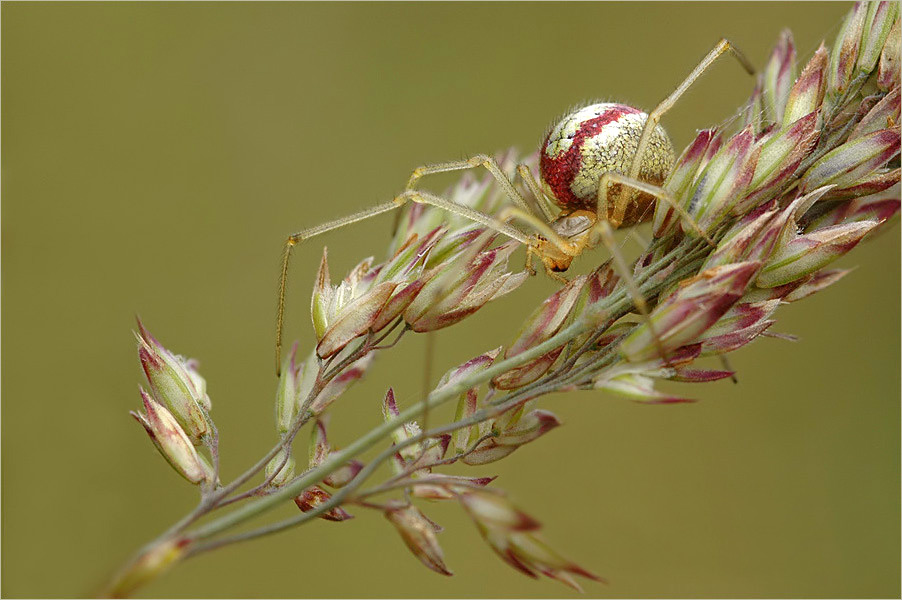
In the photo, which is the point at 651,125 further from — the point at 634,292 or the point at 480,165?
the point at 634,292

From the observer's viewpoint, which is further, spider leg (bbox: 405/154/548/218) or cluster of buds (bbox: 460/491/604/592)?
spider leg (bbox: 405/154/548/218)

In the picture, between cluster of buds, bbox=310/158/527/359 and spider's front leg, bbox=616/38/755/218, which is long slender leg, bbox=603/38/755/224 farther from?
cluster of buds, bbox=310/158/527/359

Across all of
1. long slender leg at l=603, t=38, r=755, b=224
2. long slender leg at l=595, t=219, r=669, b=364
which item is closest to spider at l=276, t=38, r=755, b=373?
long slender leg at l=603, t=38, r=755, b=224

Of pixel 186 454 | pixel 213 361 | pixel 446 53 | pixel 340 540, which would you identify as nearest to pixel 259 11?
pixel 446 53

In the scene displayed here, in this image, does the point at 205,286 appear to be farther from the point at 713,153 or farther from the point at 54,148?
the point at 713,153

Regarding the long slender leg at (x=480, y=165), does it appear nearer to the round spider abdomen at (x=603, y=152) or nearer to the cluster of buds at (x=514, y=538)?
the round spider abdomen at (x=603, y=152)

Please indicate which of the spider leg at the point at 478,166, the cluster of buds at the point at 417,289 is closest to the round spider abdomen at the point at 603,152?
the spider leg at the point at 478,166
